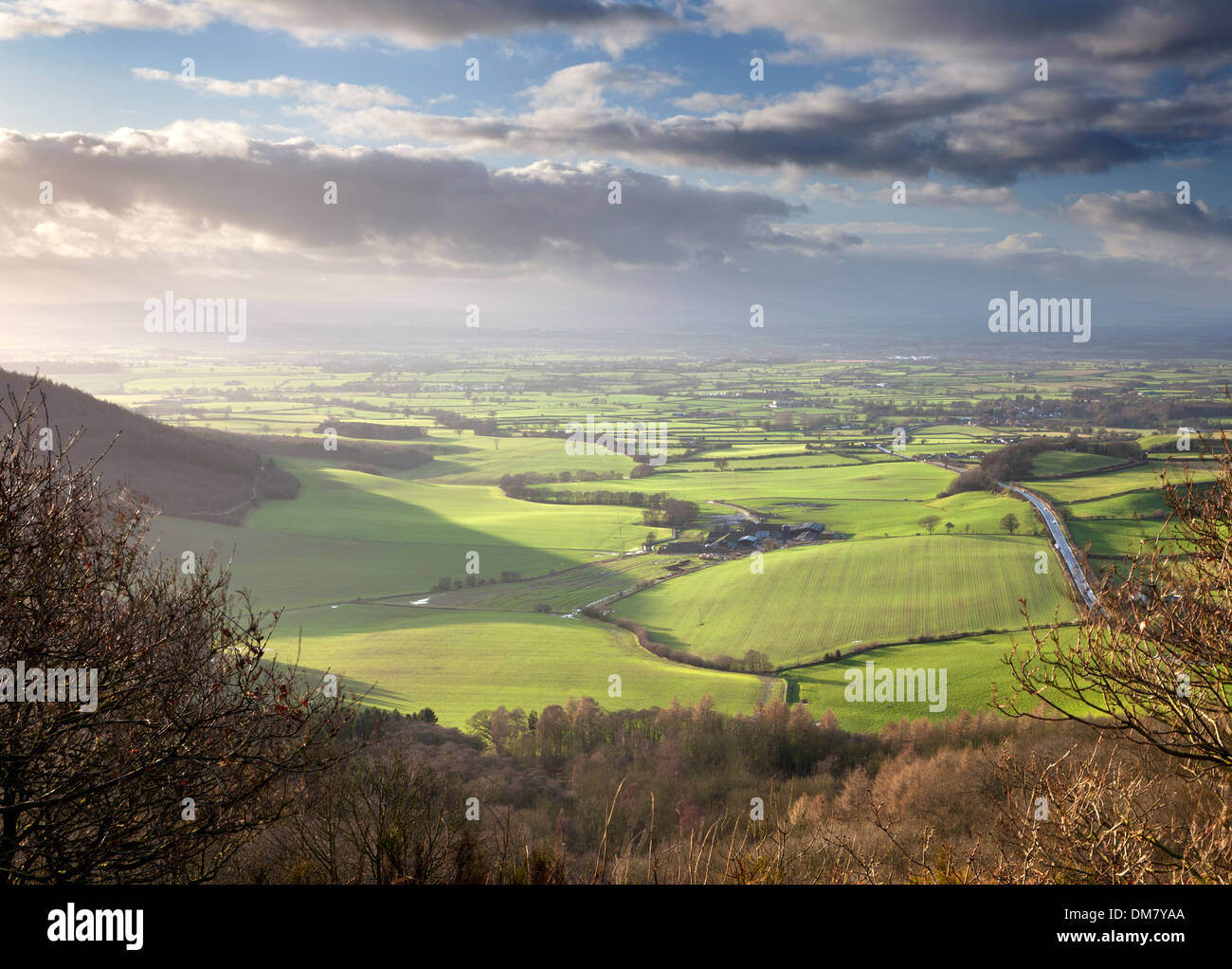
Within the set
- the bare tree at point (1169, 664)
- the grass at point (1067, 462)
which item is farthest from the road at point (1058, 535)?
the bare tree at point (1169, 664)

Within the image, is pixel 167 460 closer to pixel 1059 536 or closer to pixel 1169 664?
pixel 1059 536

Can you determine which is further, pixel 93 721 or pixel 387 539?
pixel 387 539

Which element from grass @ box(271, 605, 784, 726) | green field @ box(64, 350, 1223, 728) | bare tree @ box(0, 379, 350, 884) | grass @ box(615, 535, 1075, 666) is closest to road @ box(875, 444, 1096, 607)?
grass @ box(615, 535, 1075, 666)

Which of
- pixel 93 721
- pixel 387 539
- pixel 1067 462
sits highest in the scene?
pixel 1067 462

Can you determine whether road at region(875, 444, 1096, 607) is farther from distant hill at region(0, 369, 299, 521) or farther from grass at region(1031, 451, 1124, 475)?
distant hill at region(0, 369, 299, 521)

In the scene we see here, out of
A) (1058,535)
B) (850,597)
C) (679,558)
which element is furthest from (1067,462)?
(679,558)
